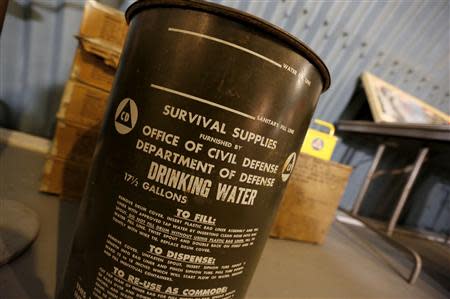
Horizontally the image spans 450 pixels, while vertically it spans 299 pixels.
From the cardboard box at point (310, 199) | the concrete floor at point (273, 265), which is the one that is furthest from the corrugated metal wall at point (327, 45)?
the cardboard box at point (310, 199)

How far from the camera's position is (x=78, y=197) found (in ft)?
4.02

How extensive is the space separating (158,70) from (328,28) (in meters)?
2.15

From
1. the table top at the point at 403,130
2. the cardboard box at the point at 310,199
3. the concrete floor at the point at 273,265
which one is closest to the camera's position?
the concrete floor at the point at 273,265

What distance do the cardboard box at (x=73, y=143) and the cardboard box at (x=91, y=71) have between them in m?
0.22

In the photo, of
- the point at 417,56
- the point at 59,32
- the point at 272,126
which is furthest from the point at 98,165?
the point at 417,56

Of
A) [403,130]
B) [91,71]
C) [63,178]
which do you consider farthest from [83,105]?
[403,130]

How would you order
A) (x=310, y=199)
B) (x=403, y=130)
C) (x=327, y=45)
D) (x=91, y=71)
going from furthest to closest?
(x=327, y=45) < (x=403, y=130) < (x=310, y=199) < (x=91, y=71)

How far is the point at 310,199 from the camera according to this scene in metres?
1.58

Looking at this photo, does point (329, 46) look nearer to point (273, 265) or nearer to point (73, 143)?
point (273, 265)

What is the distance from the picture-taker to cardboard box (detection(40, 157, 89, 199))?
1167 millimetres

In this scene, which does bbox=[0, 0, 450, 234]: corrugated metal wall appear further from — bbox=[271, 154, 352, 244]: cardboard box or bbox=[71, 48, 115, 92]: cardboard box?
bbox=[271, 154, 352, 244]: cardboard box

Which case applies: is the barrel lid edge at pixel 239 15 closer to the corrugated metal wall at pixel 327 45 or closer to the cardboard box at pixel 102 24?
the cardboard box at pixel 102 24

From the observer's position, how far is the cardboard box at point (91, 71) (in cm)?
114

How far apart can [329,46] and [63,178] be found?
86.6 inches
